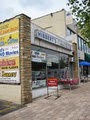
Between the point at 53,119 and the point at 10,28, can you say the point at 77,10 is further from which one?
the point at 53,119

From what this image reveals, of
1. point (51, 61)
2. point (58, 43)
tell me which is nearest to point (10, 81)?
point (51, 61)

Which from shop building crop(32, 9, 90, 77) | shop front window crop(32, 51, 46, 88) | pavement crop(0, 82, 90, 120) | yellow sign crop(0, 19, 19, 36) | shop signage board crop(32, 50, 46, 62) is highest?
shop building crop(32, 9, 90, 77)

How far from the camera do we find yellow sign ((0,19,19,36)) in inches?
437

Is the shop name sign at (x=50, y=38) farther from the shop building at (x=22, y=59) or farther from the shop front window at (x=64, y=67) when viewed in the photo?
the shop front window at (x=64, y=67)

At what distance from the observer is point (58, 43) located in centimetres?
1684

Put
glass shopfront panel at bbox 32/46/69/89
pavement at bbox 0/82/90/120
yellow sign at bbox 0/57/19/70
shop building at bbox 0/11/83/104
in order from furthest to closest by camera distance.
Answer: glass shopfront panel at bbox 32/46/69/89 < yellow sign at bbox 0/57/19/70 < shop building at bbox 0/11/83/104 < pavement at bbox 0/82/90/120

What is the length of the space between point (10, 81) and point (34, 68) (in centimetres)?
252

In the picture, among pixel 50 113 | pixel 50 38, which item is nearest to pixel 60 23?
pixel 50 38

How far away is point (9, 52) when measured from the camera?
1146 cm

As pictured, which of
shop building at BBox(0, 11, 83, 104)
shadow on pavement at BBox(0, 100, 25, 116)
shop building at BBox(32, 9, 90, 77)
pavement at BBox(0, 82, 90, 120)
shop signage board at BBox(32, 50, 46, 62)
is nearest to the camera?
pavement at BBox(0, 82, 90, 120)

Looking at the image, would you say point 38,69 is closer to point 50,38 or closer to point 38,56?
point 38,56

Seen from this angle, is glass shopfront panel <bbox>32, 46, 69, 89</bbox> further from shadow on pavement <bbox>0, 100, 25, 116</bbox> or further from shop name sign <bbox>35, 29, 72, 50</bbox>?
shadow on pavement <bbox>0, 100, 25, 116</bbox>

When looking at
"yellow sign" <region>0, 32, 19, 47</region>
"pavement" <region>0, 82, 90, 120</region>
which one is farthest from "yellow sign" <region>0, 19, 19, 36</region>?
"pavement" <region>0, 82, 90, 120</region>

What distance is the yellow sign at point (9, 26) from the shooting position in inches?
437
